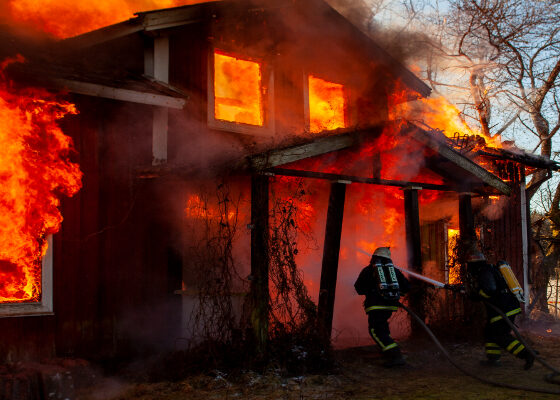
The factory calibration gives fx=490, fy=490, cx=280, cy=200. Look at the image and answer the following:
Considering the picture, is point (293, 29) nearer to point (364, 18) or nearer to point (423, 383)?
point (364, 18)

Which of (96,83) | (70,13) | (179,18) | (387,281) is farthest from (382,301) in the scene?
(70,13)

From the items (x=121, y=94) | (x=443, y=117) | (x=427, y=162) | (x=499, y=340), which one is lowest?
(x=499, y=340)

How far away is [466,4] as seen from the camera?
18.6 m

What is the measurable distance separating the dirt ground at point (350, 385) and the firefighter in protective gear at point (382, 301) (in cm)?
27

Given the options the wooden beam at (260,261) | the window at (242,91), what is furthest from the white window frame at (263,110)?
the wooden beam at (260,261)

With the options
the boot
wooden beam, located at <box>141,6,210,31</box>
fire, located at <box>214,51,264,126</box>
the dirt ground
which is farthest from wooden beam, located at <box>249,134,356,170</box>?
the boot

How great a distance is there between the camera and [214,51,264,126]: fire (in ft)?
30.5

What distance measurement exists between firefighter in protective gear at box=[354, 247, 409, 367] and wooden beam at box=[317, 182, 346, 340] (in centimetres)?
45

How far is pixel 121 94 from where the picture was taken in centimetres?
721

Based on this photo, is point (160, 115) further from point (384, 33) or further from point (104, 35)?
point (384, 33)

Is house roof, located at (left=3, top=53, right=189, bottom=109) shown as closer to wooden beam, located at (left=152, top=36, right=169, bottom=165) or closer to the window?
wooden beam, located at (left=152, top=36, right=169, bottom=165)

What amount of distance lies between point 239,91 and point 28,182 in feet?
13.9

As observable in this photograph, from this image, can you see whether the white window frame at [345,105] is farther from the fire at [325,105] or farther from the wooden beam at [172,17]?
the wooden beam at [172,17]

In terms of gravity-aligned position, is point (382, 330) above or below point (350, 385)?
above
